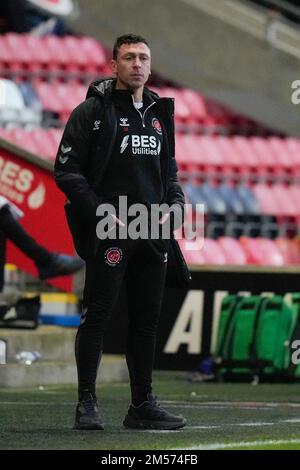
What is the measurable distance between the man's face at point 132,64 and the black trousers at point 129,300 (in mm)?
700

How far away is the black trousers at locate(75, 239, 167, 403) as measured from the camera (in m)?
6.66

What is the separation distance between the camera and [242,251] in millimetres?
16531

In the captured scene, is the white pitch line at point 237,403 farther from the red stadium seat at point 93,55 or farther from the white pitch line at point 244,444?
the red stadium seat at point 93,55

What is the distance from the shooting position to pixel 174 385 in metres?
11.2

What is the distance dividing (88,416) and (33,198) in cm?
582

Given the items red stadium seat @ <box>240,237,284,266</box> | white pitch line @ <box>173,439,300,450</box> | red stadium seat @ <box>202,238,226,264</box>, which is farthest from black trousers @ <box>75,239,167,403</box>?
red stadium seat @ <box>240,237,284,266</box>

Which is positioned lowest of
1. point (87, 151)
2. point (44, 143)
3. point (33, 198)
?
point (87, 151)

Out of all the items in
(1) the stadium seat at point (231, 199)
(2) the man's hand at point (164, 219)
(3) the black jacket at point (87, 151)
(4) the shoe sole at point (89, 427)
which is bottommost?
(4) the shoe sole at point (89, 427)

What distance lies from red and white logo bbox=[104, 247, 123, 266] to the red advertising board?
561 cm

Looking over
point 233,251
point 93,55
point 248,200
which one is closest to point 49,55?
point 93,55

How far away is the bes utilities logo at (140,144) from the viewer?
6660 mm

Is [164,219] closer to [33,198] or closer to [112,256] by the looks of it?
[112,256]

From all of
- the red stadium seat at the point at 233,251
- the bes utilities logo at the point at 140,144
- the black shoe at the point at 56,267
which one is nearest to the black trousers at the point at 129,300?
the bes utilities logo at the point at 140,144

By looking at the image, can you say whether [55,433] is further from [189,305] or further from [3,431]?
[189,305]
